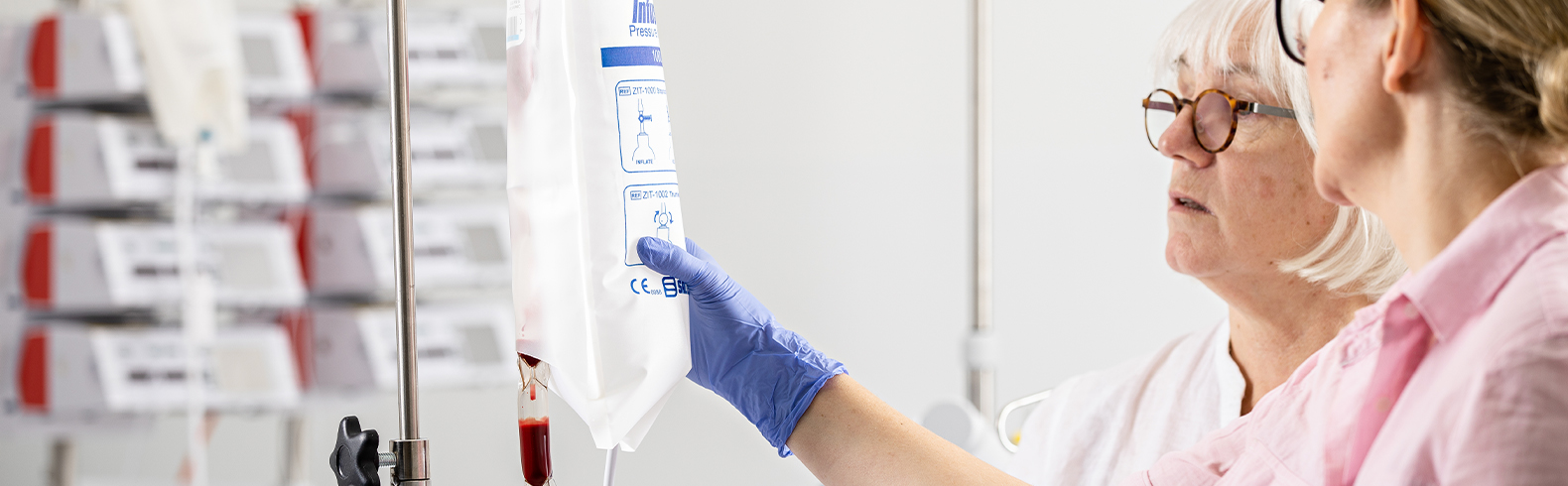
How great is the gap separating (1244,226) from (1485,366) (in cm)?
65

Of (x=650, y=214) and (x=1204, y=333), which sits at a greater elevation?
(x=650, y=214)

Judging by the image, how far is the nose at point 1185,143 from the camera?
1187mm

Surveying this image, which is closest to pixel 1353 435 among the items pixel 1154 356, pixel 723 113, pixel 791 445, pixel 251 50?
pixel 791 445

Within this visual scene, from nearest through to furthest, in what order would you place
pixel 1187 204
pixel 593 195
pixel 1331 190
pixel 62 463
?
pixel 1331 190
pixel 593 195
pixel 1187 204
pixel 62 463

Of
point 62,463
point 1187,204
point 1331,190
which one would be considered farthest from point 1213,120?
point 62,463

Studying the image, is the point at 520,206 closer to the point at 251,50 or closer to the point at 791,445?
the point at 791,445

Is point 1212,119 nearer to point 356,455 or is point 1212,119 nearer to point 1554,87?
point 1554,87

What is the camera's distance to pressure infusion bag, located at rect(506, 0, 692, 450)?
0.79m

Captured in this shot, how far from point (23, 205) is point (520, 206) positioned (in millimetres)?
2003

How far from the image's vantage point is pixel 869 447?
3.13 feet

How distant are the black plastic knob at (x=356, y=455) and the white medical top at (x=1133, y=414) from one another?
85cm

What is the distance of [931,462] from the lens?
3.10ft

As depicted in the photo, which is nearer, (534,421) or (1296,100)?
(534,421)

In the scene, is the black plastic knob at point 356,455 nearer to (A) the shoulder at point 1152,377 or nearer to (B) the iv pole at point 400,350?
(B) the iv pole at point 400,350
